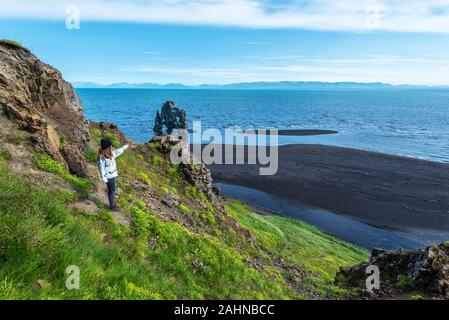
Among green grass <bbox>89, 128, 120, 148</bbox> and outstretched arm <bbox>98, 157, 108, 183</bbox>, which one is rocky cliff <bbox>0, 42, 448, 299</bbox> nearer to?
green grass <bbox>89, 128, 120, 148</bbox>

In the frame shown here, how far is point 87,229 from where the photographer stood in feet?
39.4

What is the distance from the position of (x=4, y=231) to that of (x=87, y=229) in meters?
4.02

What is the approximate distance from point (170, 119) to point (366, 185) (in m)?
86.6

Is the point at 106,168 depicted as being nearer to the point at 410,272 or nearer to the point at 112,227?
the point at 112,227

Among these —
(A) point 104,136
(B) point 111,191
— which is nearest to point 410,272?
(B) point 111,191

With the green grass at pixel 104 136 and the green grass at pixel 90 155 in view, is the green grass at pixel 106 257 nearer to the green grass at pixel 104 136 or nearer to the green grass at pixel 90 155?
the green grass at pixel 90 155

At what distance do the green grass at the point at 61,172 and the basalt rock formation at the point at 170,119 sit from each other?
118 metres

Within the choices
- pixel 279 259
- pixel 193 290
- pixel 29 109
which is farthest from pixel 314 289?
pixel 29 109

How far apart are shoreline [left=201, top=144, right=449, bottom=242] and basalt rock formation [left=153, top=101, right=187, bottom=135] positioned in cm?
5153

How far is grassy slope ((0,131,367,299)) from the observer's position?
324 inches

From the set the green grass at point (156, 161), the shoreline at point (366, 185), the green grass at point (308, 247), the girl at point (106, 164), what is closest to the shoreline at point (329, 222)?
the shoreline at point (366, 185)

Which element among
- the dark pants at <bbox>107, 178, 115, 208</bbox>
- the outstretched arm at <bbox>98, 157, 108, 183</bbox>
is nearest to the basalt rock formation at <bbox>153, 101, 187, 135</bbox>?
the dark pants at <bbox>107, 178, 115, 208</bbox>

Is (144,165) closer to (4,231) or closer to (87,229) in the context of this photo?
(87,229)

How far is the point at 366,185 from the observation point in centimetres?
6384
